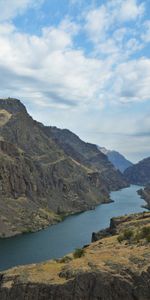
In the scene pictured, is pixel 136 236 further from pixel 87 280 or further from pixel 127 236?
pixel 87 280

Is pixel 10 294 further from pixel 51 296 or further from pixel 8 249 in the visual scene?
pixel 8 249

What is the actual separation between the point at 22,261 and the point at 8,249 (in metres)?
31.9


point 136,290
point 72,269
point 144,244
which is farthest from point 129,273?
point 144,244

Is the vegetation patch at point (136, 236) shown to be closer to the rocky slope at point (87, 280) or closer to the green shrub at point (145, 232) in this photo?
the green shrub at point (145, 232)

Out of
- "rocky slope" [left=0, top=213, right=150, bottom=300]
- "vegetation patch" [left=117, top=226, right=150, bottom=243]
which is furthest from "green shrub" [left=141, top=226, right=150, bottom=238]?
"rocky slope" [left=0, top=213, right=150, bottom=300]

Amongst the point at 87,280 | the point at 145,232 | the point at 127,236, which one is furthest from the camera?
the point at 127,236

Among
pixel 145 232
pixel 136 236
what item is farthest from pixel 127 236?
pixel 145 232

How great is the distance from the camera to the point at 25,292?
55250 mm

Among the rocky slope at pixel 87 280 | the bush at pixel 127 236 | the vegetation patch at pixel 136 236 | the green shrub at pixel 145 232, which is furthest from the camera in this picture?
the bush at pixel 127 236

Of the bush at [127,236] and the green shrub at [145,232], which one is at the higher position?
the green shrub at [145,232]

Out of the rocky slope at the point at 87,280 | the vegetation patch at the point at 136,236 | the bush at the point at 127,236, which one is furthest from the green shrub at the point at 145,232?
the rocky slope at the point at 87,280

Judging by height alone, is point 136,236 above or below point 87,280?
above

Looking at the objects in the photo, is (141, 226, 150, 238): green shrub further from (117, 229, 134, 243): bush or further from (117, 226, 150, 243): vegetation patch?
(117, 229, 134, 243): bush

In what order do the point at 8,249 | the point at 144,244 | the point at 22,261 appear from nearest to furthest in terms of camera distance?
the point at 144,244, the point at 22,261, the point at 8,249
